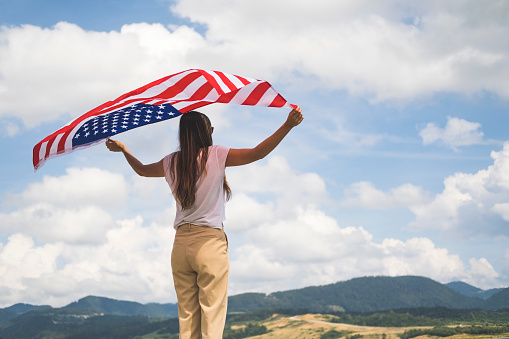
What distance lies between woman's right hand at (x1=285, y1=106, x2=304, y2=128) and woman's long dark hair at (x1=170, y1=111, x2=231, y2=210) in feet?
3.32

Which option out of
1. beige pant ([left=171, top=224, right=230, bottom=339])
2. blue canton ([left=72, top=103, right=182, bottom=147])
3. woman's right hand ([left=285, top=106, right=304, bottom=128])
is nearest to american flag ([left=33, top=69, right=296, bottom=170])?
blue canton ([left=72, top=103, right=182, bottom=147])

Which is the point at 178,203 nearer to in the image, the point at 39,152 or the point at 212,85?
the point at 212,85

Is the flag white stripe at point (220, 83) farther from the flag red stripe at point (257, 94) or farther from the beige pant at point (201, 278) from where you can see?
the beige pant at point (201, 278)

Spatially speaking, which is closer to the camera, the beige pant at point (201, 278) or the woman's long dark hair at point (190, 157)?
the beige pant at point (201, 278)

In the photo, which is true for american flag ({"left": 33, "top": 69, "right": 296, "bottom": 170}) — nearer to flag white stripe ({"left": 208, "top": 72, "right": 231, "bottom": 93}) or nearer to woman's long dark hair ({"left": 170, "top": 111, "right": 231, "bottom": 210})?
flag white stripe ({"left": 208, "top": 72, "right": 231, "bottom": 93})

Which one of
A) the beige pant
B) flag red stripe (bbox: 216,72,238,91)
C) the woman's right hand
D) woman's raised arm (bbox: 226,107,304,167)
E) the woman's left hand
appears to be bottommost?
the beige pant

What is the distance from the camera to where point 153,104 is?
824 centimetres

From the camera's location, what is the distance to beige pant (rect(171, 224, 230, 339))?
5.89 meters

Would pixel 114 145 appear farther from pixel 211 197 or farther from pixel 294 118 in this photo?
pixel 294 118

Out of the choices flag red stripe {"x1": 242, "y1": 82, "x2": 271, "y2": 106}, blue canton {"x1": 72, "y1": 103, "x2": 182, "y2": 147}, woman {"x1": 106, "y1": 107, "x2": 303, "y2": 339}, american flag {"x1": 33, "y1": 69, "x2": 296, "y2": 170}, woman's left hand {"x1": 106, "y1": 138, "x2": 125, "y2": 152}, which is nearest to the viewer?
woman {"x1": 106, "y1": 107, "x2": 303, "y2": 339}

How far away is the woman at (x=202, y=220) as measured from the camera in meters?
5.88

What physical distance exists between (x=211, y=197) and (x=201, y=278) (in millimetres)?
911

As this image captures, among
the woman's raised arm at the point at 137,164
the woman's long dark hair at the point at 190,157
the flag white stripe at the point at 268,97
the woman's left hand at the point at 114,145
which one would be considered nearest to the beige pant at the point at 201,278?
the woman's long dark hair at the point at 190,157

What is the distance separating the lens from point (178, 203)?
6.13 metres
